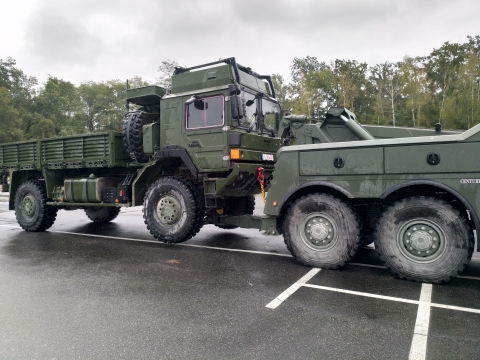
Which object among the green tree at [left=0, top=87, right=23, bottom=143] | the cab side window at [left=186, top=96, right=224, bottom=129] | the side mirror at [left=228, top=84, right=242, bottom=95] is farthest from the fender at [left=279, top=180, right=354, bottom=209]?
the green tree at [left=0, top=87, right=23, bottom=143]

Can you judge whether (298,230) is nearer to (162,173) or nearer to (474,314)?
(474,314)

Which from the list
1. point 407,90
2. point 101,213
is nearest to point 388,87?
point 407,90

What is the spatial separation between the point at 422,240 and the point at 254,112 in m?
3.97

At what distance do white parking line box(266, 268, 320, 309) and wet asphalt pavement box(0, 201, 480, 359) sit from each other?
0.03m

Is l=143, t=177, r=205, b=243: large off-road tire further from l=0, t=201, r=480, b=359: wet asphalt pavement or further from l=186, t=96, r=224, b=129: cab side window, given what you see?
l=186, t=96, r=224, b=129: cab side window

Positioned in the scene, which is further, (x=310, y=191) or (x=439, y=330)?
(x=310, y=191)

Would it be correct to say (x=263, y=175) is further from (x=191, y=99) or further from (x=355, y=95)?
(x=355, y=95)

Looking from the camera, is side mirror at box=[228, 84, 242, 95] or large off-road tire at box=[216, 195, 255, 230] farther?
large off-road tire at box=[216, 195, 255, 230]

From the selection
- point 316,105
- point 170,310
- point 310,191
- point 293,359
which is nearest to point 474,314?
point 293,359

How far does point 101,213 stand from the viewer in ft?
34.2

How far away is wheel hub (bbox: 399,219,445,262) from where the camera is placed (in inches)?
176

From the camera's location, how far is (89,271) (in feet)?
17.8

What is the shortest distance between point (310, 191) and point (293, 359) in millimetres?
3000

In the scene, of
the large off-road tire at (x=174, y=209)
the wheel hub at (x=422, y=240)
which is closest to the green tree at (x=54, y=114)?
the large off-road tire at (x=174, y=209)
